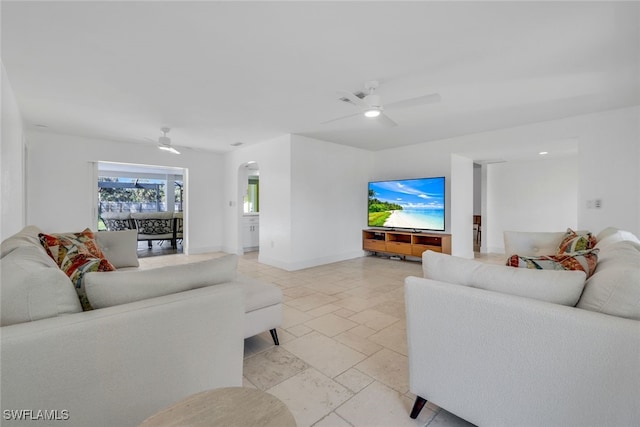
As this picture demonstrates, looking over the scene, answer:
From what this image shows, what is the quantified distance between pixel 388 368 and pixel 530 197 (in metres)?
6.07

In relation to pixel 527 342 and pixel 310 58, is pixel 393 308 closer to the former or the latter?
pixel 527 342

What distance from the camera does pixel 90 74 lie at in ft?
8.60

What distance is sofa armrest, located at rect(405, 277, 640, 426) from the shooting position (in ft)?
3.16

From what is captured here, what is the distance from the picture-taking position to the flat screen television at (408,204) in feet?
16.6

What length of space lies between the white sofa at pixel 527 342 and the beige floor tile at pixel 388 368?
303 millimetres

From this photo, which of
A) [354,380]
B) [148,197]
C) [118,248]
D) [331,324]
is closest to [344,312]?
[331,324]

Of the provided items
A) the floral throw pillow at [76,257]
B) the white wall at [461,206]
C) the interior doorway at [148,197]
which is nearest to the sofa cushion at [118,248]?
the floral throw pillow at [76,257]

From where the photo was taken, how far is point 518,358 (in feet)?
3.70

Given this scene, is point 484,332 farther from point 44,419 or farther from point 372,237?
point 372,237

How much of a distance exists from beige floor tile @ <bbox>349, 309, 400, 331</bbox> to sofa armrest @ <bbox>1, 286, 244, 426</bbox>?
1.51 metres

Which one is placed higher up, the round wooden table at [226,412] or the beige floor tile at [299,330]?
the round wooden table at [226,412]

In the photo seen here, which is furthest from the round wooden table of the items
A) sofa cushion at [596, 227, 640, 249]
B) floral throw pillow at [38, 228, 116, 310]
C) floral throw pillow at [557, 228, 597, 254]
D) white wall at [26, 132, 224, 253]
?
white wall at [26, 132, 224, 253]

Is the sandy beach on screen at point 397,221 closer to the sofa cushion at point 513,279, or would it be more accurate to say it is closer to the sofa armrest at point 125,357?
the sofa cushion at point 513,279

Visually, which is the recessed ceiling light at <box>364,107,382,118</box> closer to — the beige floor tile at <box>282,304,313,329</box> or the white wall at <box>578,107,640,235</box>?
the beige floor tile at <box>282,304,313,329</box>
